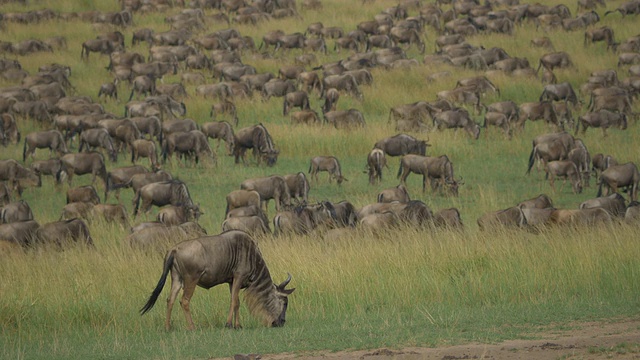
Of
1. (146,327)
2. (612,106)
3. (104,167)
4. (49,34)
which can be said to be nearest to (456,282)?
(146,327)

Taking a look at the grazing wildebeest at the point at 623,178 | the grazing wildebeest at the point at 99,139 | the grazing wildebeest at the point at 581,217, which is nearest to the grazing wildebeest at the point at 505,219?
the grazing wildebeest at the point at 581,217

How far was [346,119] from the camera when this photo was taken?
28.5 meters

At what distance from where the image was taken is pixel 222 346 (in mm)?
10492

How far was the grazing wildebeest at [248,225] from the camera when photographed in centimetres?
1697

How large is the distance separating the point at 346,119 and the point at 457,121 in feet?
8.93

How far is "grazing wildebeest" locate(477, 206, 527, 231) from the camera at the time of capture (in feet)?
56.2

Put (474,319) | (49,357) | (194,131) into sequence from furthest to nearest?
(194,131) → (474,319) → (49,357)

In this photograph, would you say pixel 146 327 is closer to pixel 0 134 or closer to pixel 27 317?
pixel 27 317

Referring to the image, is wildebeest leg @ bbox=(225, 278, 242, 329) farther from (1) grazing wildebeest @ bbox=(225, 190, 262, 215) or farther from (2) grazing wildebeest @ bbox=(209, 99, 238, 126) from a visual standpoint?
(2) grazing wildebeest @ bbox=(209, 99, 238, 126)

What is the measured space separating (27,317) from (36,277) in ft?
5.84

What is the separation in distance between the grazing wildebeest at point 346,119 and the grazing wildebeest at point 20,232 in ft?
38.6

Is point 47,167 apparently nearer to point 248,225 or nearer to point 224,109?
point 224,109

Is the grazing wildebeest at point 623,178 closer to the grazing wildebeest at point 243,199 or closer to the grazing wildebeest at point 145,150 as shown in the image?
the grazing wildebeest at point 243,199

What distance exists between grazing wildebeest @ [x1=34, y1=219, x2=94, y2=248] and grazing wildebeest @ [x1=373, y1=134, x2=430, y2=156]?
9.10 m
